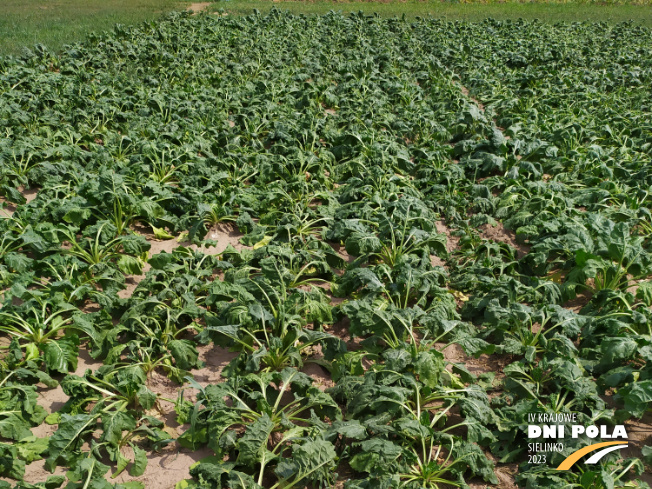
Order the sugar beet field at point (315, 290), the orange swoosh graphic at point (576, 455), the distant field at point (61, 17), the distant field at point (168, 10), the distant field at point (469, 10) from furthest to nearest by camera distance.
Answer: the distant field at point (469, 10) → the distant field at point (168, 10) → the distant field at point (61, 17) → the sugar beet field at point (315, 290) → the orange swoosh graphic at point (576, 455)

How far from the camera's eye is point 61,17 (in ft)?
67.0

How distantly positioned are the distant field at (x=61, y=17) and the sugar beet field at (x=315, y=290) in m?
4.72

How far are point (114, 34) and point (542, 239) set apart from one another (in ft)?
56.7

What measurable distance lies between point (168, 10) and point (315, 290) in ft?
72.0

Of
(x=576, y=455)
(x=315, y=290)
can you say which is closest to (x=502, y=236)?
(x=315, y=290)

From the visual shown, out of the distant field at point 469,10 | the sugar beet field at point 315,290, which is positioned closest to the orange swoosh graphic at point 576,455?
the sugar beet field at point 315,290

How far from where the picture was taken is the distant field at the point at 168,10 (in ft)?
58.8

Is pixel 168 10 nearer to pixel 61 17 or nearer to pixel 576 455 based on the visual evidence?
pixel 61 17

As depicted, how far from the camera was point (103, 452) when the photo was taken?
460 cm

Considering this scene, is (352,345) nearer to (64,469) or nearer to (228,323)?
(228,323)

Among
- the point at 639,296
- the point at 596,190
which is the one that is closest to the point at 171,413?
the point at 639,296

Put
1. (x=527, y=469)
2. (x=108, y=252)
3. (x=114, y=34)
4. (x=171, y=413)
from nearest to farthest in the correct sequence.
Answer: (x=527, y=469) → (x=171, y=413) → (x=108, y=252) → (x=114, y=34)

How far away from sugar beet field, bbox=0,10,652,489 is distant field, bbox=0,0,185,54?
4.72m

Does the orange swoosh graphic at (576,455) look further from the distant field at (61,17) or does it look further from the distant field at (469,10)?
the distant field at (469,10)
